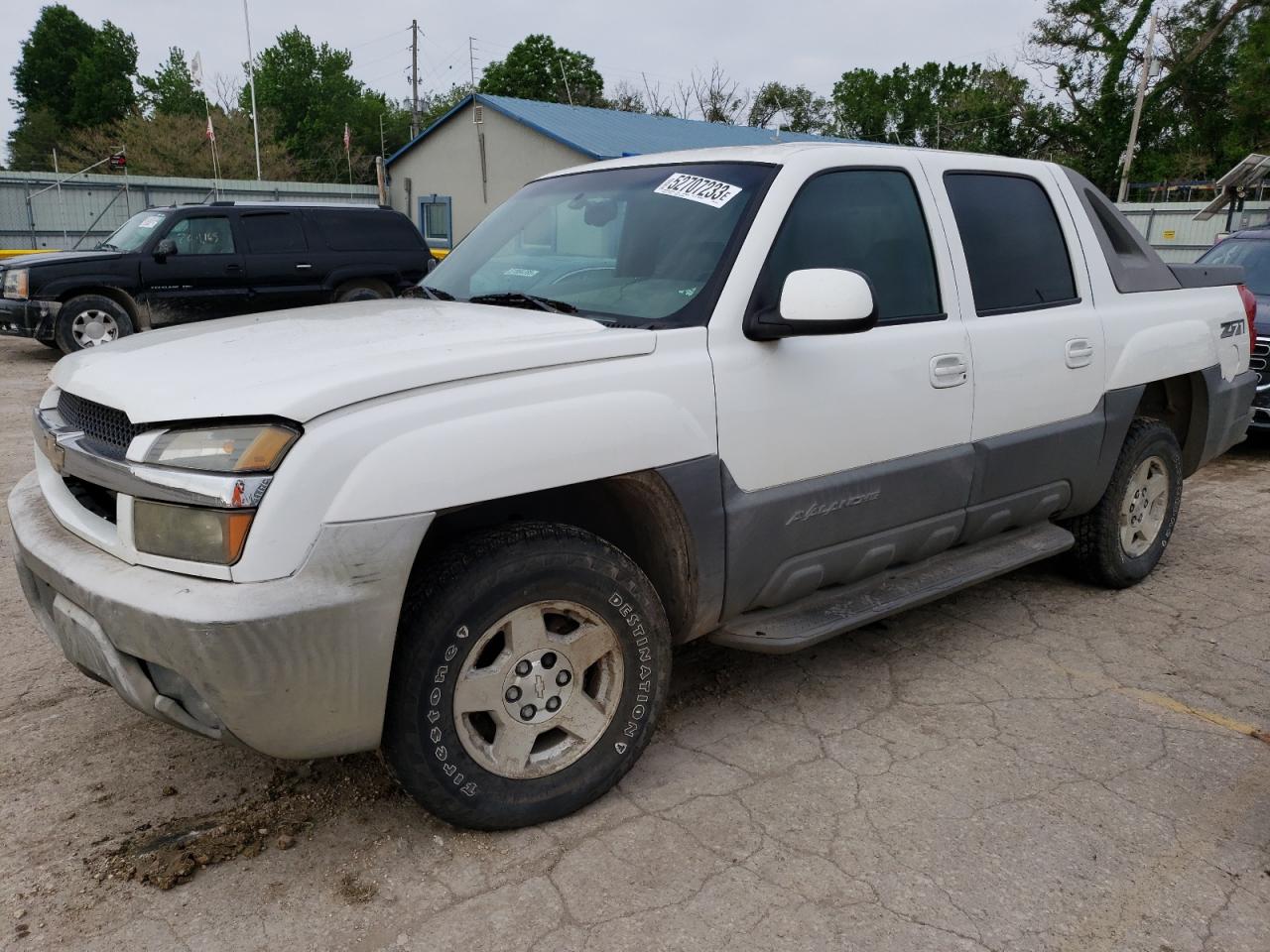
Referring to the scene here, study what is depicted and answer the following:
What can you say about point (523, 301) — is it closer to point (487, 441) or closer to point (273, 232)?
point (487, 441)

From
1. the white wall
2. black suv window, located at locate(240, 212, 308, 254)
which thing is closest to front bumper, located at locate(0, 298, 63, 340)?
black suv window, located at locate(240, 212, 308, 254)

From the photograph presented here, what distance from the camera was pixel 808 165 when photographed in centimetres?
319

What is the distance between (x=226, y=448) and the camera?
7.17ft

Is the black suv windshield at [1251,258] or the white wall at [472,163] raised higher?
the white wall at [472,163]

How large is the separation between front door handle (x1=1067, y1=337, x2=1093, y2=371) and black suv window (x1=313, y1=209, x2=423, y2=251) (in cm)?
1065

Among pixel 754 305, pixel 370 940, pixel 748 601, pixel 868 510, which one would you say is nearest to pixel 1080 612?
pixel 868 510

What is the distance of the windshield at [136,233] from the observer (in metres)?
11.6

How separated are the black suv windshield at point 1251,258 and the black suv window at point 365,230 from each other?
937cm

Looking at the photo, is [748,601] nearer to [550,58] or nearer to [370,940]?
[370,940]

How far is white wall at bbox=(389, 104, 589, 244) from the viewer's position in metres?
27.3

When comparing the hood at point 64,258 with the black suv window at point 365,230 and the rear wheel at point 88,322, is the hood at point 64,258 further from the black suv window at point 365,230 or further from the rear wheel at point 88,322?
the black suv window at point 365,230

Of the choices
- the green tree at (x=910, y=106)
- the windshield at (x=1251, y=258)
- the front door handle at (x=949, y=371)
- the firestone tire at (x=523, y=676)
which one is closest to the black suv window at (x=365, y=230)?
the windshield at (x=1251, y=258)

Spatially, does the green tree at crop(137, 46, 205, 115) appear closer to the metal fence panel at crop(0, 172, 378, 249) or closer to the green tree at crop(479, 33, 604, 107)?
the green tree at crop(479, 33, 604, 107)

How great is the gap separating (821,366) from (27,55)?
78779 mm
